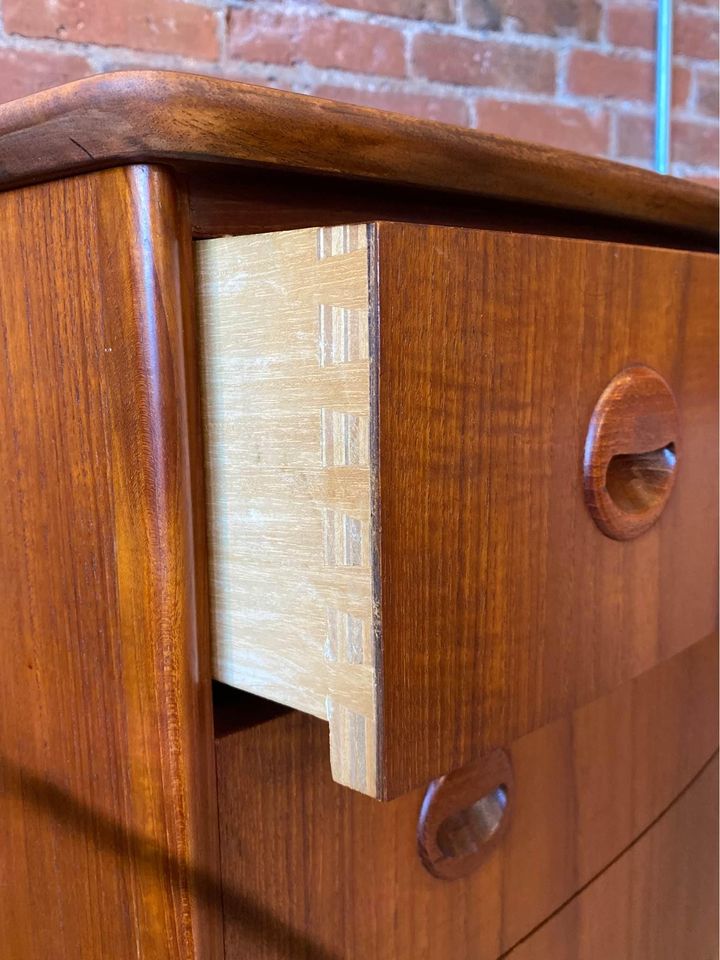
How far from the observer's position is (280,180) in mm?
361

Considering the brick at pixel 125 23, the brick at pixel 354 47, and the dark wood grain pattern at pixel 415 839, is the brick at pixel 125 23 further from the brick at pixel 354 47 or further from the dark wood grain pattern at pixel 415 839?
the dark wood grain pattern at pixel 415 839

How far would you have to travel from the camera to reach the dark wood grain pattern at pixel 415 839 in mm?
383

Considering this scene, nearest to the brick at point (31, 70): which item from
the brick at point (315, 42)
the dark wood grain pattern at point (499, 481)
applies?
the brick at point (315, 42)

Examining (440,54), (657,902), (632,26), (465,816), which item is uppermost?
(632,26)

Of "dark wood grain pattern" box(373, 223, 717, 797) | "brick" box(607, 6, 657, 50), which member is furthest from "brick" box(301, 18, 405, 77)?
"dark wood grain pattern" box(373, 223, 717, 797)

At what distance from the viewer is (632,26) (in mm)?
1192

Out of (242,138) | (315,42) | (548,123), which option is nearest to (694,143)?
(548,123)

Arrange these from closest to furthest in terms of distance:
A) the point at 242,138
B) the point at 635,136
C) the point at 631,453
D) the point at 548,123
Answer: the point at 242,138, the point at 631,453, the point at 548,123, the point at 635,136

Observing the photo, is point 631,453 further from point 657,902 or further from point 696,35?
point 696,35

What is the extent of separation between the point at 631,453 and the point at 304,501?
0.19 m

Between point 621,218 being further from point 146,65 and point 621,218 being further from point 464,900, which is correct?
point 146,65

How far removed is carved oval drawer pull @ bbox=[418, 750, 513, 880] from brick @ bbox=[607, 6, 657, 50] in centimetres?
107

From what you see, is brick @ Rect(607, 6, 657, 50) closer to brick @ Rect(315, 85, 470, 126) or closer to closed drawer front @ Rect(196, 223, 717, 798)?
brick @ Rect(315, 85, 470, 126)

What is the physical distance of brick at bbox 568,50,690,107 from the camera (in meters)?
1.15
